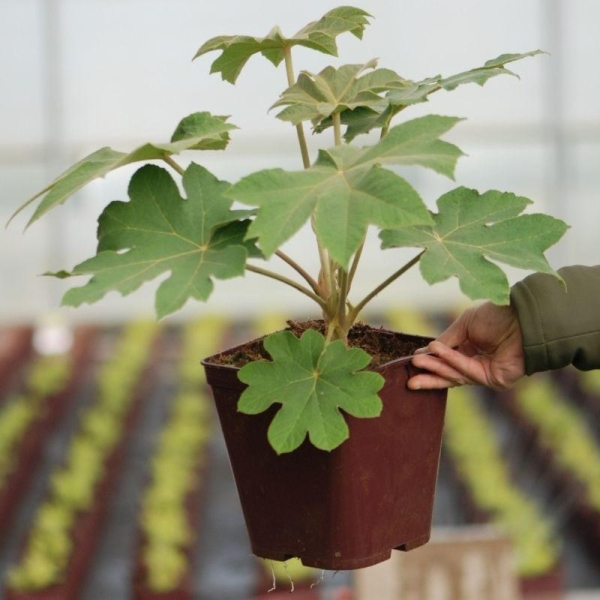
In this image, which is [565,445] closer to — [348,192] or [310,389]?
[310,389]

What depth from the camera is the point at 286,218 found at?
0.91 meters

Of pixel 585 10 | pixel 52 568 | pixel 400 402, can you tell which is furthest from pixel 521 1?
pixel 400 402

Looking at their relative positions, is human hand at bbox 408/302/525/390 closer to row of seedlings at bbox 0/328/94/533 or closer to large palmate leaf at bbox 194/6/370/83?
large palmate leaf at bbox 194/6/370/83

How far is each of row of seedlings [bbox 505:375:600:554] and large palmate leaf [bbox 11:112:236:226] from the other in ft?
15.7

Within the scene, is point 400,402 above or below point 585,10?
above

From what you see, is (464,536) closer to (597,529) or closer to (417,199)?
(417,199)

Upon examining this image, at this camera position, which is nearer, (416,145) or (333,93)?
(416,145)

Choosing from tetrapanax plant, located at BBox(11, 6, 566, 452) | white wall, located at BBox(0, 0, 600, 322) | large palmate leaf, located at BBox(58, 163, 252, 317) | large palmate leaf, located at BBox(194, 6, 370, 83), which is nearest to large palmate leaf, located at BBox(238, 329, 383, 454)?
tetrapanax plant, located at BBox(11, 6, 566, 452)

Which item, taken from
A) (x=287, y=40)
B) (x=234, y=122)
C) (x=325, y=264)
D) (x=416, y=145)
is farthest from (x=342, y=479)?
(x=234, y=122)

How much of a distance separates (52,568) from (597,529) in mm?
2844

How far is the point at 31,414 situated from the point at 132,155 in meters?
5.59

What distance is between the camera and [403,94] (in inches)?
43.0

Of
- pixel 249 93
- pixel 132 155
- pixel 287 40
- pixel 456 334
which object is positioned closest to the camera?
pixel 132 155

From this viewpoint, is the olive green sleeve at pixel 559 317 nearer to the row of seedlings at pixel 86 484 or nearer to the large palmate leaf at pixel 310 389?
the large palmate leaf at pixel 310 389
